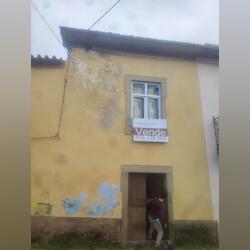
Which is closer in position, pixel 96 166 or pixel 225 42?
pixel 96 166

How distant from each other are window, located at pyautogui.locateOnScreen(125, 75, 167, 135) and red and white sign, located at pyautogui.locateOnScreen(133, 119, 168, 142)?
0.03 m

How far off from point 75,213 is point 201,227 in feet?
A: 2.14

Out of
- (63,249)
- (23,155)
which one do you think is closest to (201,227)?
(63,249)

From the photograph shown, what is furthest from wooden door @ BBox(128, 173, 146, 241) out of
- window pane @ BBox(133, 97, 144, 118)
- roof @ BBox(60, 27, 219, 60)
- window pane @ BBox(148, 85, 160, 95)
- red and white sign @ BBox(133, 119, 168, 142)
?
roof @ BBox(60, 27, 219, 60)

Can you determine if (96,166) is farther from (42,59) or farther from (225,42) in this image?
(225,42)

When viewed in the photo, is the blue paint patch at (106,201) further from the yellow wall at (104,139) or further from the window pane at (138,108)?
the window pane at (138,108)

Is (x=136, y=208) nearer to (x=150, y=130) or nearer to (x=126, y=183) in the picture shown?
(x=126, y=183)

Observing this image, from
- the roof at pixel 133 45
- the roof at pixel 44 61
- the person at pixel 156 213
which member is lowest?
the person at pixel 156 213

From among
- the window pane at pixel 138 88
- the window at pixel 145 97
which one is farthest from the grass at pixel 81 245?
the window pane at pixel 138 88

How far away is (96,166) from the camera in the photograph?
2.87 meters

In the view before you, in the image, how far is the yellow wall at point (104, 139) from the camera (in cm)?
282

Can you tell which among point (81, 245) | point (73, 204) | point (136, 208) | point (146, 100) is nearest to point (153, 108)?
point (146, 100)

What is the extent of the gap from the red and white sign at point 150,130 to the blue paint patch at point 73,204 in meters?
0.40

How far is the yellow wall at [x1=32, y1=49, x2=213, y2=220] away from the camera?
2.82 m
